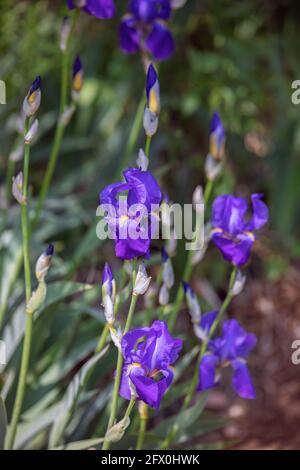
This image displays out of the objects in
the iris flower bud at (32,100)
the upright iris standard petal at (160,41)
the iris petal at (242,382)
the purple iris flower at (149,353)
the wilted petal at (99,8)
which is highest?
the wilted petal at (99,8)

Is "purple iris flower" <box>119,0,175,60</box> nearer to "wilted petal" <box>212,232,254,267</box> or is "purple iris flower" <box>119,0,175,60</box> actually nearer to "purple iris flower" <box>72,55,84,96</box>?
"purple iris flower" <box>72,55,84,96</box>

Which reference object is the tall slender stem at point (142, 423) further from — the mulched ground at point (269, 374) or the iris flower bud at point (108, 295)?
the mulched ground at point (269, 374)

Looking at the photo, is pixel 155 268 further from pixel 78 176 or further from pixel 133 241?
pixel 133 241

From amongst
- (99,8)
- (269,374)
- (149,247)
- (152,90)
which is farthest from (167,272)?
(269,374)

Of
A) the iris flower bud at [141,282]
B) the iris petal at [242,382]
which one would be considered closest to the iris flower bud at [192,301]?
the iris petal at [242,382]

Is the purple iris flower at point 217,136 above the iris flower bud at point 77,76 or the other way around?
the other way around

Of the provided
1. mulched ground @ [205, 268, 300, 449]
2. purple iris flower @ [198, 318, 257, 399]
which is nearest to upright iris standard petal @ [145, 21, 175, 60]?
purple iris flower @ [198, 318, 257, 399]
